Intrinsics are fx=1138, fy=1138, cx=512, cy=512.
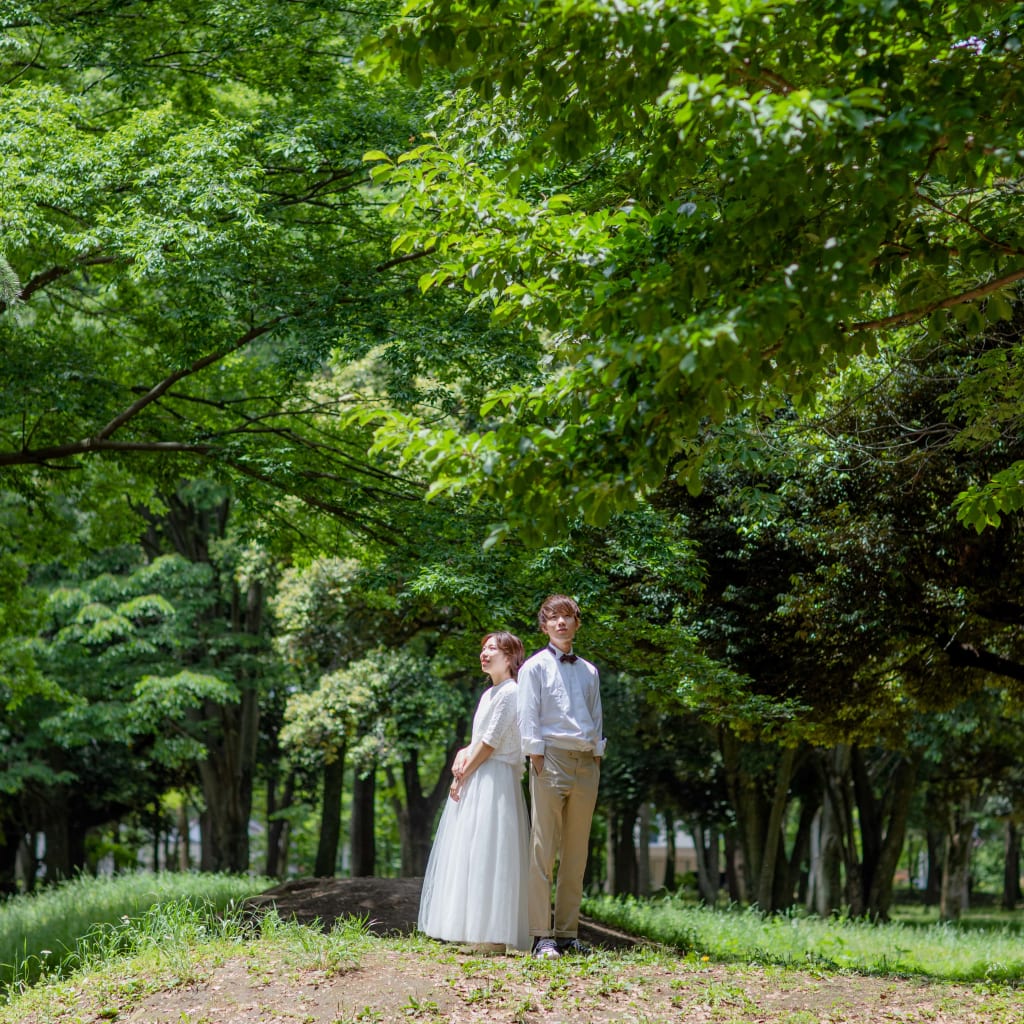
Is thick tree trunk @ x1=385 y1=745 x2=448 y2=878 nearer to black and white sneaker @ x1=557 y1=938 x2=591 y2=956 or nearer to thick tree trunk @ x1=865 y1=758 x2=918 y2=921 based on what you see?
thick tree trunk @ x1=865 y1=758 x2=918 y2=921

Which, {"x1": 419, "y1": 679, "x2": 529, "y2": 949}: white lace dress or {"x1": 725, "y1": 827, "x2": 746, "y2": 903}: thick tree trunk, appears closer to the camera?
{"x1": 419, "y1": 679, "x2": 529, "y2": 949}: white lace dress

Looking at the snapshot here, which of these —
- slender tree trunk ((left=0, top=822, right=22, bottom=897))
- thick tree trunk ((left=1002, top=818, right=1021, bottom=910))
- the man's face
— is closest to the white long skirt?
the man's face

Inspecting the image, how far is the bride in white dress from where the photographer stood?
7.18 metres

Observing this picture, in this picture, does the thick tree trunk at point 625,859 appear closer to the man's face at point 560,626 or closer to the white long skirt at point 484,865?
the white long skirt at point 484,865

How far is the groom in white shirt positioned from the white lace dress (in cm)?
14

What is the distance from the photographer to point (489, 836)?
24.0 ft

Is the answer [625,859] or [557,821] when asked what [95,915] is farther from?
[625,859]

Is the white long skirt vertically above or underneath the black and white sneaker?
above

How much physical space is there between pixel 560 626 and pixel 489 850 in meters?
1.51

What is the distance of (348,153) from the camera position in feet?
33.9

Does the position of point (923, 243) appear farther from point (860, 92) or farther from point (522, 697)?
point (522, 697)

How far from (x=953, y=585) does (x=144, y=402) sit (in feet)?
26.5

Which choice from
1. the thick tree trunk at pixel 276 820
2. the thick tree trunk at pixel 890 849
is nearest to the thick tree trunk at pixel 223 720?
the thick tree trunk at pixel 276 820

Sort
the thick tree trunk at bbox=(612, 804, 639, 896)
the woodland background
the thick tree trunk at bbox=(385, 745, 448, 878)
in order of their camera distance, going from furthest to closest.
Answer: the thick tree trunk at bbox=(612, 804, 639, 896) < the thick tree trunk at bbox=(385, 745, 448, 878) < the woodland background
